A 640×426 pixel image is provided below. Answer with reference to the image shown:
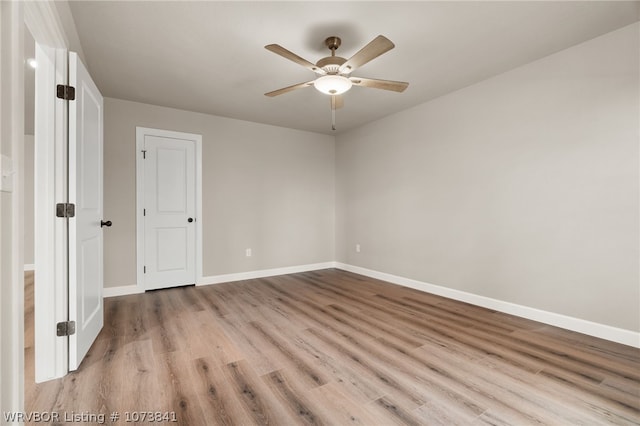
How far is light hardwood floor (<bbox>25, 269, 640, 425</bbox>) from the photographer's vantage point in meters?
1.59

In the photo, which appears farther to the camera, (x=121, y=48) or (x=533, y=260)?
(x=533, y=260)

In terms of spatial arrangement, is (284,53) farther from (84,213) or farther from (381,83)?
(84,213)

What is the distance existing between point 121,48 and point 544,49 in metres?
3.75

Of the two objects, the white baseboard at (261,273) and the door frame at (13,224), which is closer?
the door frame at (13,224)

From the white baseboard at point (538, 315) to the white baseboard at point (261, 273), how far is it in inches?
61.4

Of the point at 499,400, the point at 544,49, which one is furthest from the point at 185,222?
the point at 544,49

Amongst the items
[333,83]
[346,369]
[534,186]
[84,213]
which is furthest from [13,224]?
[534,186]

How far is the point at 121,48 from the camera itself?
8.54 feet

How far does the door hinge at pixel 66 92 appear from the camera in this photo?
1910 millimetres

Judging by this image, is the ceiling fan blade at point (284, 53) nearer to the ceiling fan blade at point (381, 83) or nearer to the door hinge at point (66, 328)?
the ceiling fan blade at point (381, 83)

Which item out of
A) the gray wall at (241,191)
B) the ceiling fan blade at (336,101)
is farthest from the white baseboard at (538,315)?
the ceiling fan blade at (336,101)

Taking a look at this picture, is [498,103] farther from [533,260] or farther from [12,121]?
[12,121]

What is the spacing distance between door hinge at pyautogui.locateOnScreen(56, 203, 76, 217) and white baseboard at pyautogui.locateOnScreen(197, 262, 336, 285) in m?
2.55

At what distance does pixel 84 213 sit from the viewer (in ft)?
6.97
